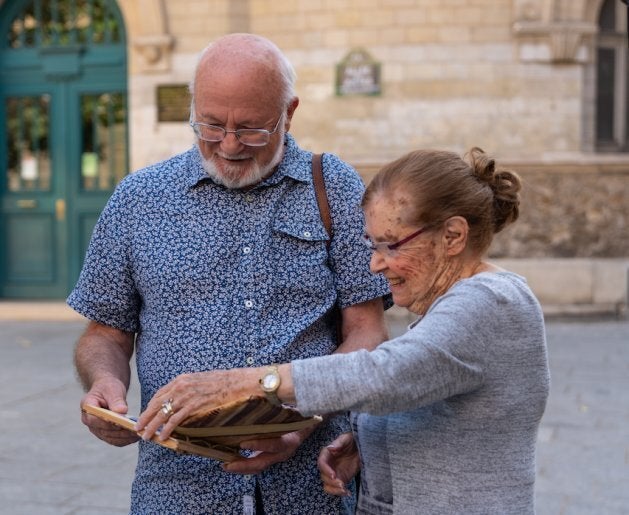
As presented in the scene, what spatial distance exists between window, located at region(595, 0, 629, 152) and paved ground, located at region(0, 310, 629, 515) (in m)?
2.94

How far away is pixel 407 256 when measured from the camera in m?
2.11

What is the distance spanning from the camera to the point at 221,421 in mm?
2008

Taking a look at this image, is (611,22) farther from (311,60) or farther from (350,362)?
(350,362)

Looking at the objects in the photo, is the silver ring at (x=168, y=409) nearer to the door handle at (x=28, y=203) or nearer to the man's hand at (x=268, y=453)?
the man's hand at (x=268, y=453)

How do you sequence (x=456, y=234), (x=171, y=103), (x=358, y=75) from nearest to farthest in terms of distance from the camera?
(x=456, y=234)
(x=358, y=75)
(x=171, y=103)

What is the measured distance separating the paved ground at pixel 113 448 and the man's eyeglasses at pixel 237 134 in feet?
9.96

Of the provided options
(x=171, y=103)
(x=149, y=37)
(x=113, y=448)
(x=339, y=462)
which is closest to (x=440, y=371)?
(x=339, y=462)

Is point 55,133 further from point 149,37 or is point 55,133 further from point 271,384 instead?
point 271,384

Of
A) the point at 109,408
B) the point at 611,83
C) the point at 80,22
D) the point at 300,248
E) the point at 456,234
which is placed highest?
the point at 80,22

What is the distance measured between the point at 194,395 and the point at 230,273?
550 millimetres

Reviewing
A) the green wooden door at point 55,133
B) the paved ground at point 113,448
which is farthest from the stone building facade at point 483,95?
the paved ground at point 113,448

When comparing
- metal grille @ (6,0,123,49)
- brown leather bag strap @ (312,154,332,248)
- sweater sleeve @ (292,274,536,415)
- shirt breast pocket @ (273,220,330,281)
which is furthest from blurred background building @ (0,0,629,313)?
sweater sleeve @ (292,274,536,415)

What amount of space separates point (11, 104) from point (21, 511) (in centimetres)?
869

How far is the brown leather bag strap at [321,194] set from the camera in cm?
256
